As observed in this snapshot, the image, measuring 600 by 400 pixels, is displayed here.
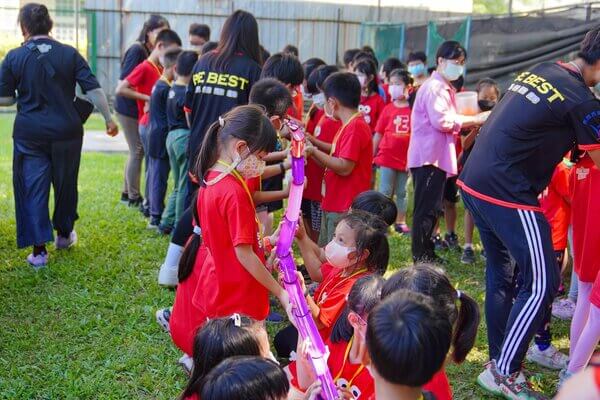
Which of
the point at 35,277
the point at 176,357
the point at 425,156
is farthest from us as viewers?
the point at 425,156

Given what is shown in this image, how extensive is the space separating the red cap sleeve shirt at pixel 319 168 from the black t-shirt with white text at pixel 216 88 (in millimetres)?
710

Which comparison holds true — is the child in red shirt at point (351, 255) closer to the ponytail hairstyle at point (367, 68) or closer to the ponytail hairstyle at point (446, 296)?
the ponytail hairstyle at point (446, 296)

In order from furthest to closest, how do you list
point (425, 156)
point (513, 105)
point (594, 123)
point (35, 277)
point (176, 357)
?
1. point (425, 156)
2. point (35, 277)
3. point (176, 357)
4. point (513, 105)
5. point (594, 123)

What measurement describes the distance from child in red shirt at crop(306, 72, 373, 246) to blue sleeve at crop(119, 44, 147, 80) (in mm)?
3131

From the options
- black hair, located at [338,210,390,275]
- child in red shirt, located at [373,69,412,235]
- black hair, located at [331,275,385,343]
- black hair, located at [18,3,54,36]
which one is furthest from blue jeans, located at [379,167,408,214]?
black hair, located at [331,275,385,343]

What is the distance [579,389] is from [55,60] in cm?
467

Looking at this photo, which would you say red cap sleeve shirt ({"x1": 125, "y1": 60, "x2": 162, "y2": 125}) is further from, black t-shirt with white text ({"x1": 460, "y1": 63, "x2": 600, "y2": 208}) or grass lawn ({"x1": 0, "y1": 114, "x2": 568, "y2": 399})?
black t-shirt with white text ({"x1": 460, "y1": 63, "x2": 600, "y2": 208})

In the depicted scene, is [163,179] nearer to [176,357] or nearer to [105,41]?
[176,357]

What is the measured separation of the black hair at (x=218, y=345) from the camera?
7.84 ft

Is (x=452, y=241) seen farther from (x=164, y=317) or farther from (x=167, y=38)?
(x=167, y=38)

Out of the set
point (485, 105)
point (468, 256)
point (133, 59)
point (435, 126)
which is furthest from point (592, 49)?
point (133, 59)

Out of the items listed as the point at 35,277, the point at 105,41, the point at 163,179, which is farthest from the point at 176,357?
the point at 105,41

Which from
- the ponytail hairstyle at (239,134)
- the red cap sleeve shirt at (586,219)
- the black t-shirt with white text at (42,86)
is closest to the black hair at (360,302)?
the ponytail hairstyle at (239,134)

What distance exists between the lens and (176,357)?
12.9 ft
